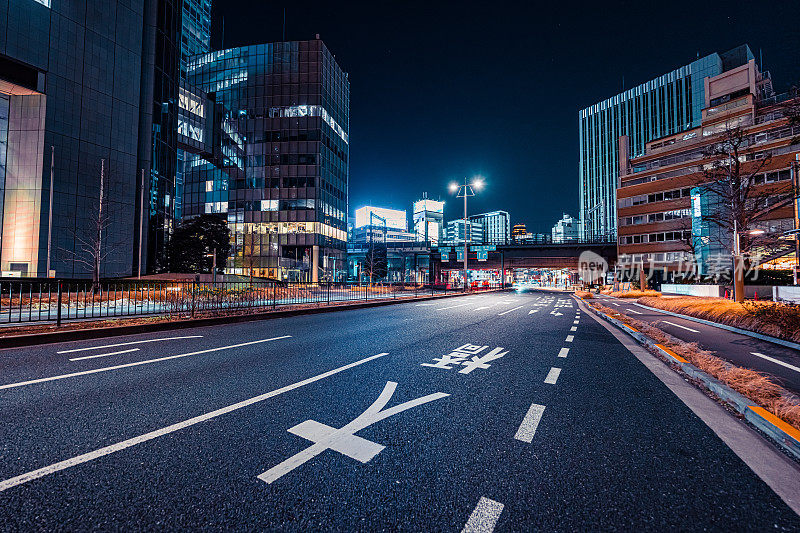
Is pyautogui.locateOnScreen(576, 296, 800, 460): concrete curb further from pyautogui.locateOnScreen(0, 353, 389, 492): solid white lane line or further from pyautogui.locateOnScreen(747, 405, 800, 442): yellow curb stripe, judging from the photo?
pyautogui.locateOnScreen(0, 353, 389, 492): solid white lane line

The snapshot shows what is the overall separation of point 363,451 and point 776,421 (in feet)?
13.5

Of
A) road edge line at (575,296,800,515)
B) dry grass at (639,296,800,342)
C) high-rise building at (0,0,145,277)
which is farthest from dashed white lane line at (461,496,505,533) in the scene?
high-rise building at (0,0,145,277)

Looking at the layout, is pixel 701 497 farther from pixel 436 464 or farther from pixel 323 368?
pixel 323 368

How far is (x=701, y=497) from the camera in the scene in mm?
2137

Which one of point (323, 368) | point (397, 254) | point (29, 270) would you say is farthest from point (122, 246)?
point (397, 254)

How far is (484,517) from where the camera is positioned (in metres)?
1.90

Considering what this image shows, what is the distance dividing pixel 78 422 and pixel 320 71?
230ft

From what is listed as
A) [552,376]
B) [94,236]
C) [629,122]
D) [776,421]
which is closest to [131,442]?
[552,376]

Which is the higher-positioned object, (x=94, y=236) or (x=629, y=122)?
(x=629, y=122)

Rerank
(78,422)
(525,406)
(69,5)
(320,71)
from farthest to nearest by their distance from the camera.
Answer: (320,71)
(69,5)
(525,406)
(78,422)

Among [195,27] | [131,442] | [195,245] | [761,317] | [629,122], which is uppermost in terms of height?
[195,27]

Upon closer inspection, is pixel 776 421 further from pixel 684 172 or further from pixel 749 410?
pixel 684 172

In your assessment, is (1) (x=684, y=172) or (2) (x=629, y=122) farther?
(2) (x=629, y=122)

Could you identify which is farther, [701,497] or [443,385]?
[443,385]
